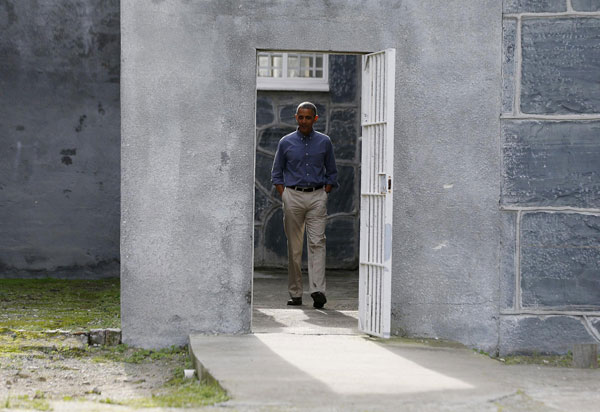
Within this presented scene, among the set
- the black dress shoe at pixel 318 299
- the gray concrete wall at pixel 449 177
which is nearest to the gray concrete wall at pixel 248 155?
the gray concrete wall at pixel 449 177

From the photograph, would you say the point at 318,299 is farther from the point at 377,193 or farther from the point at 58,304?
the point at 58,304

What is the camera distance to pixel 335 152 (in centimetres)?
1357

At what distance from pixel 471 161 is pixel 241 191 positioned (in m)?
1.85

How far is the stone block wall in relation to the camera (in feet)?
26.8

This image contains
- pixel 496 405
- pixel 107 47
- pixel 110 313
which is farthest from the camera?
pixel 107 47

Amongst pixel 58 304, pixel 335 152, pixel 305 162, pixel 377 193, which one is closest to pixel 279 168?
pixel 305 162

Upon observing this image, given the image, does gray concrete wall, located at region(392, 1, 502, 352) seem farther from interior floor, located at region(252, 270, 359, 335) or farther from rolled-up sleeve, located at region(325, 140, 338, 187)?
rolled-up sleeve, located at region(325, 140, 338, 187)

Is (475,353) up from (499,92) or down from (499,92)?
down

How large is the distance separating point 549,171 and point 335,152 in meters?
5.59

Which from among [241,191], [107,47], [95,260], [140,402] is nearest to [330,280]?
[95,260]

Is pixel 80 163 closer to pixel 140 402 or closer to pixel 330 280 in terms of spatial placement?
pixel 330 280

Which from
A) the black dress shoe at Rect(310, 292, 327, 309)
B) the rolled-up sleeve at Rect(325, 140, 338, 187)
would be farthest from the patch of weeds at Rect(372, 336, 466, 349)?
the rolled-up sleeve at Rect(325, 140, 338, 187)

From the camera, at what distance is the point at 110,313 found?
31.7ft

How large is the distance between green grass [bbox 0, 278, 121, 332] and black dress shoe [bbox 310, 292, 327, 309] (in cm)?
185
